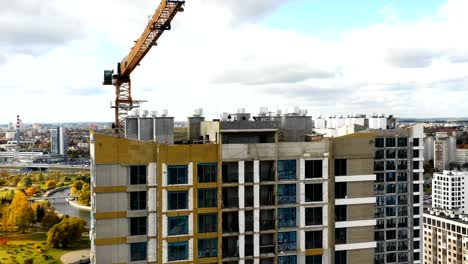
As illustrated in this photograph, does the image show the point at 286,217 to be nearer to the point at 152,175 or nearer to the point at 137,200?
the point at 152,175

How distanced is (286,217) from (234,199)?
9.14 feet

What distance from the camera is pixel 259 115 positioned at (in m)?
28.0

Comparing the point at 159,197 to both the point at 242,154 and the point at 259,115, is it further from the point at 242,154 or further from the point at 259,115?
the point at 259,115

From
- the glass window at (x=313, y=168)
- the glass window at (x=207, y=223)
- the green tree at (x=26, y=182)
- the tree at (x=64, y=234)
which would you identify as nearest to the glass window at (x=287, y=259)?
the glass window at (x=207, y=223)

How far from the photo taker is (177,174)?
2203 cm

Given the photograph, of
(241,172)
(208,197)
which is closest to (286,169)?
(241,172)

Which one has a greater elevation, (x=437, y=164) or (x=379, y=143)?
(x=379, y=143)

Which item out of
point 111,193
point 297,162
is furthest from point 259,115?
point 111,193

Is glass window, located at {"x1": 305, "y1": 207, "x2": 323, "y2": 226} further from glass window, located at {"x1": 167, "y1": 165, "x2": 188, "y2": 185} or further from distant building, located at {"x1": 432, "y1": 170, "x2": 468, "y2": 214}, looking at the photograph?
distant building, located at {"x1": 432, "y1": 170, "x2": 468, "y2": 214}

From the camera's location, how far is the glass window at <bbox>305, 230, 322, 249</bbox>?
23.4 m

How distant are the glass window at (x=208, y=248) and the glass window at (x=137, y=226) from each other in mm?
2707

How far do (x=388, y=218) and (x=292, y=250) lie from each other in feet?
87.2

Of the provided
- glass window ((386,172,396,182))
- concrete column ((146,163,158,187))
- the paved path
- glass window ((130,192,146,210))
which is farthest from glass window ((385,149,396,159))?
the paved path

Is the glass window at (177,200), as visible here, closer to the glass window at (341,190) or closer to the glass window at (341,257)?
the glass window at (341,190)
